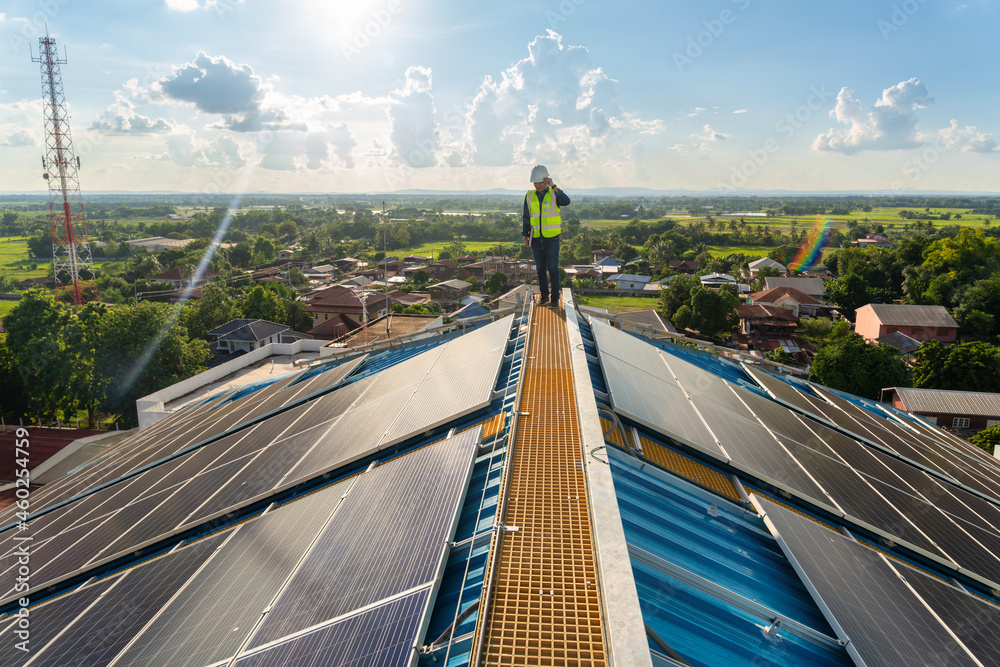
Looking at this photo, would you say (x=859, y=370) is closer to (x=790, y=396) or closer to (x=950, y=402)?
(x=950, y=402)

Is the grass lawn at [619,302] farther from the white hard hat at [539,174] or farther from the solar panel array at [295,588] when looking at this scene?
the solar panel array at [295,588]

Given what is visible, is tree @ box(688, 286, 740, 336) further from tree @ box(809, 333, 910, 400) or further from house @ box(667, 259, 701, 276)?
house @ box(667, 259, 701, 276)

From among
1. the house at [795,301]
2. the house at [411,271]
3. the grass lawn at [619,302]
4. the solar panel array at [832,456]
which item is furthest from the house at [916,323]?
the house at [411,271]

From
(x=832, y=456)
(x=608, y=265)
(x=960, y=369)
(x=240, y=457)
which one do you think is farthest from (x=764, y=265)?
(x=240, y=457)

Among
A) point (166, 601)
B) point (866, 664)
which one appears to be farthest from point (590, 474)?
point (166, 601)

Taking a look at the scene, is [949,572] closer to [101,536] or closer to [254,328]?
[101,536]

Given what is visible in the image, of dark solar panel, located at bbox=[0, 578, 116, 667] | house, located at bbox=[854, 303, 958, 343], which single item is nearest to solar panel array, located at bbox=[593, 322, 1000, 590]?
dark solar panel, located at bbox=[0, 578, 116, 667]
